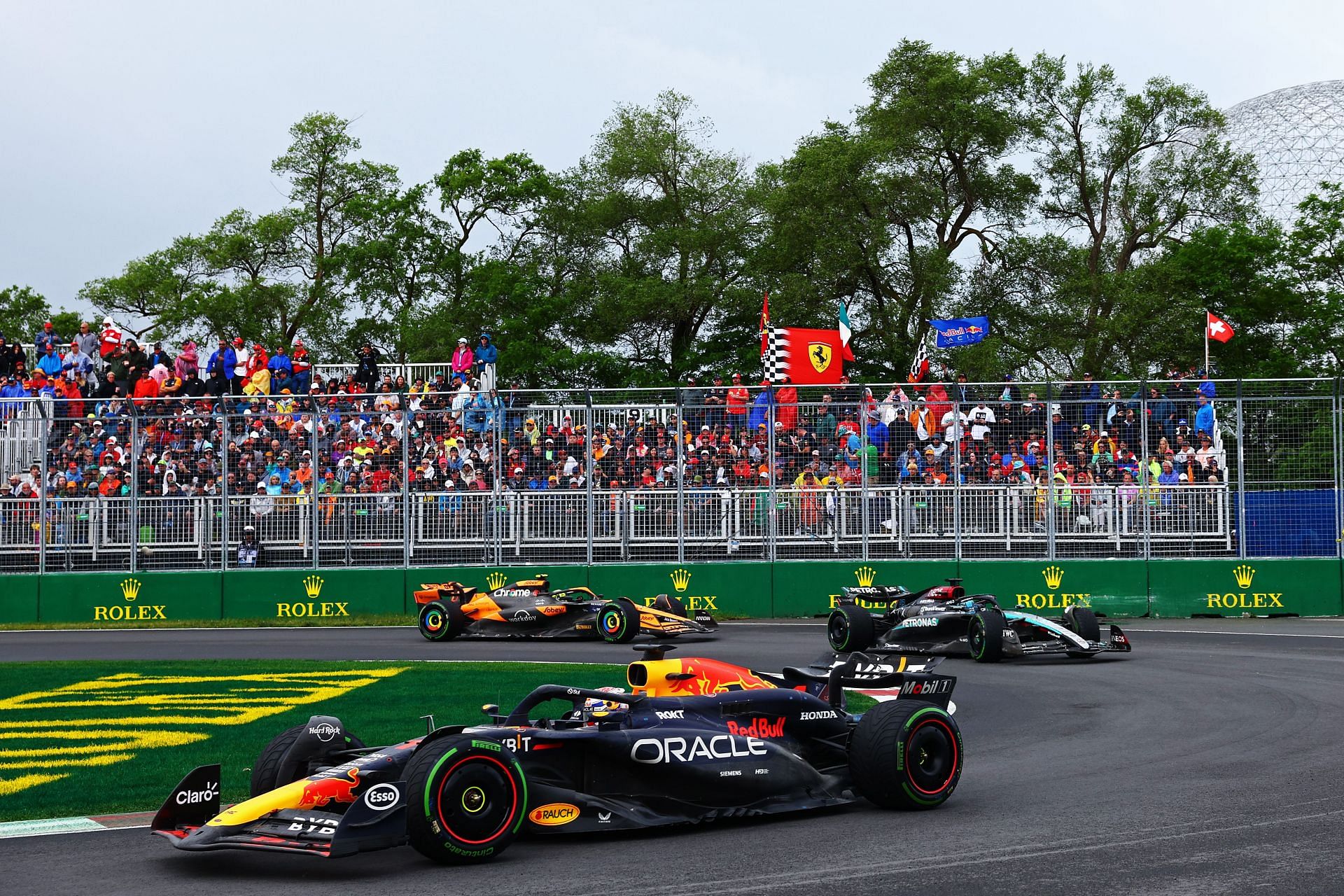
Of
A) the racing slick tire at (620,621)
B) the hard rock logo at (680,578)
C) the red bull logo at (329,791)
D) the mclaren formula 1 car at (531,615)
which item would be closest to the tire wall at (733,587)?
the hard rock logo at (680,578)

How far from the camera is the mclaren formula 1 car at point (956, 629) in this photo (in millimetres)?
17359

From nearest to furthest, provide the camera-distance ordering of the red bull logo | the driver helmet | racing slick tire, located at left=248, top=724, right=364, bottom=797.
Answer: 1. the red bull logo
2. racing slick tire, located at left=248, top=724, right=364, bottom=797
3. the driver helmet

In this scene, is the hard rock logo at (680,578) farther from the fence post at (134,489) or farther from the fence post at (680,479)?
the fence post at (134,489)

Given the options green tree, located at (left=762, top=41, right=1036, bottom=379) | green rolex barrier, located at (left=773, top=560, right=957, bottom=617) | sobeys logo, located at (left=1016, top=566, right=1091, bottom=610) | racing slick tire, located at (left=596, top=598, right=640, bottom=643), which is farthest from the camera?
green tree, located at (left=762, top=41, right=1036, bottom=379)

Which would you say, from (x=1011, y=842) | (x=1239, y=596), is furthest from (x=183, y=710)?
(x=1239, y=596)

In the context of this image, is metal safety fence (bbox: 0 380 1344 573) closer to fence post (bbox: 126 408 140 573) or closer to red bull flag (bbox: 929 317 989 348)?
fence post (bbox: 126 408 140 573)

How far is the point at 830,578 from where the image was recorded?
25031mm

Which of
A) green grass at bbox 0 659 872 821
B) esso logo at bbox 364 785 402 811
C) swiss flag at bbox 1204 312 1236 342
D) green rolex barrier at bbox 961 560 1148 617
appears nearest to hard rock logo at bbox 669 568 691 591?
green rolex barrier at bbox 961 560 1148 617

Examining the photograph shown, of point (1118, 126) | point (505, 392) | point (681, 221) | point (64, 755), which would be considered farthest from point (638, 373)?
point (64, 755)

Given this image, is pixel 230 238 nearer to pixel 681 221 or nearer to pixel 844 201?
pixel 681 221

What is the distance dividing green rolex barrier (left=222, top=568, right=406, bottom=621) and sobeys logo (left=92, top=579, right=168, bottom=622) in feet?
4.26

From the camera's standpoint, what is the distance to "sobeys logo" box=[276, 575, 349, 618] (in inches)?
1006

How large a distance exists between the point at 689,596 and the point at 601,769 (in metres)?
17.2

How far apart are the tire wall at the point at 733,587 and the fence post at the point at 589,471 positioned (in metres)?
0.51
